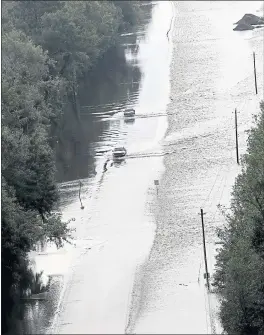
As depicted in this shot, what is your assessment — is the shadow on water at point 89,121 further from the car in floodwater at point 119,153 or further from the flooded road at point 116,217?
the car in floodwater at point 119,153

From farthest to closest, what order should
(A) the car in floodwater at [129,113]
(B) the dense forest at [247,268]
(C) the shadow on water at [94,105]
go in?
(A) the car in floodwater at [129,113]
(C) the shadow on water at [94,105]
(B) the dense forest at [247,268]

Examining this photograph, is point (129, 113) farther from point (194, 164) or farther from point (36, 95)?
point (36, 95)

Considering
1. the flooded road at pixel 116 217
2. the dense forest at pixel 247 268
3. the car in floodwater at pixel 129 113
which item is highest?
the dense forest at pixel 247 268

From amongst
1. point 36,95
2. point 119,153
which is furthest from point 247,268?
point 119,153

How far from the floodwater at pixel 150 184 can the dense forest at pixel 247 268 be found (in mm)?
1032

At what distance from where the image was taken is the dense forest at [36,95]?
3469cm

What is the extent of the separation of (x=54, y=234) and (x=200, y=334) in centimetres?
2724

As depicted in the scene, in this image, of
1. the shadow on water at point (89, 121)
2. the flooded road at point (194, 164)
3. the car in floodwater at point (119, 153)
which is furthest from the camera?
the car in floodwater at point (119, 153)

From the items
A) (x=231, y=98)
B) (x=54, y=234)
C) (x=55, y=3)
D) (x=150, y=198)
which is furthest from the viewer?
(x=55, y=3)

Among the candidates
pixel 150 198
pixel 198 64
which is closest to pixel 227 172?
pixel 150 198

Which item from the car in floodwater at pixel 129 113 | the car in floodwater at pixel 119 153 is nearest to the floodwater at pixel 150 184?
the car in floodwater at pixel 129 113

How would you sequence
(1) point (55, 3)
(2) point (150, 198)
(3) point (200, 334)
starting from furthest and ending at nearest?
(1) point (55, 3)
(2) point (150, 198)
(3) point (200, 334)

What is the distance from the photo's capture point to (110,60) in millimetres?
92438

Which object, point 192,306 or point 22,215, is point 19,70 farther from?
point 192,306
